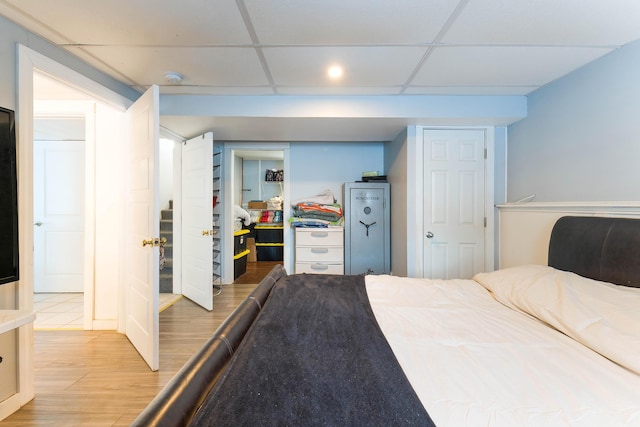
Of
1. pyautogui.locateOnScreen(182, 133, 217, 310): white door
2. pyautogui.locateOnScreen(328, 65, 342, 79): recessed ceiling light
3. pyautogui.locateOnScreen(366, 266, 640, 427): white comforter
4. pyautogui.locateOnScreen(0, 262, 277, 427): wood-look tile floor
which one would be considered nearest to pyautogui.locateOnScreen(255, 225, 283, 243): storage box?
pyautogui.locateOnScreen(182, 133, 217, 310): white door

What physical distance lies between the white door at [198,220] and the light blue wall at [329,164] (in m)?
1.13

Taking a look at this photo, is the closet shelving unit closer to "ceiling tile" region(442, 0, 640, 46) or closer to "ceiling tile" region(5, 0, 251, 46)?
"ceiling tile" region(5, 0, 251, 46)

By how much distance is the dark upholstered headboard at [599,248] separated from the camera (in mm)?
1180

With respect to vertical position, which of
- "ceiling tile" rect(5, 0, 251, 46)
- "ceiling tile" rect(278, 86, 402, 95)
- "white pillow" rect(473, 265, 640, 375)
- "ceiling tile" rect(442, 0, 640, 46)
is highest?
"ceiling tile" rect(278, 86, 402, 95)

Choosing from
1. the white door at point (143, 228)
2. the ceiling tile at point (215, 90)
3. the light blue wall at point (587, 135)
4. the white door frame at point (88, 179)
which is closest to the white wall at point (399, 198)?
the light blue wall at point (587, 135)

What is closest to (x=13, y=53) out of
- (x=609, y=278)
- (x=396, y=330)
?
(x=396, y=330)

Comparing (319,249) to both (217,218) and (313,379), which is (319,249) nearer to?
(217,218)

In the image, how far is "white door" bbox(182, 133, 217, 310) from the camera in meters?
2.69

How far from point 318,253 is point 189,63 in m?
2.24

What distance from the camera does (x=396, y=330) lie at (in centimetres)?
103

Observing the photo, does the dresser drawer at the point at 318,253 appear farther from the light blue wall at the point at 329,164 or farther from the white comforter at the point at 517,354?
the white comforter at the point at 517,354

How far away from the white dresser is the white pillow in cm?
185

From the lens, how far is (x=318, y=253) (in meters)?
3.10

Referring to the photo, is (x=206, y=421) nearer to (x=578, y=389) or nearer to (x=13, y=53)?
(x=578, y=389)
